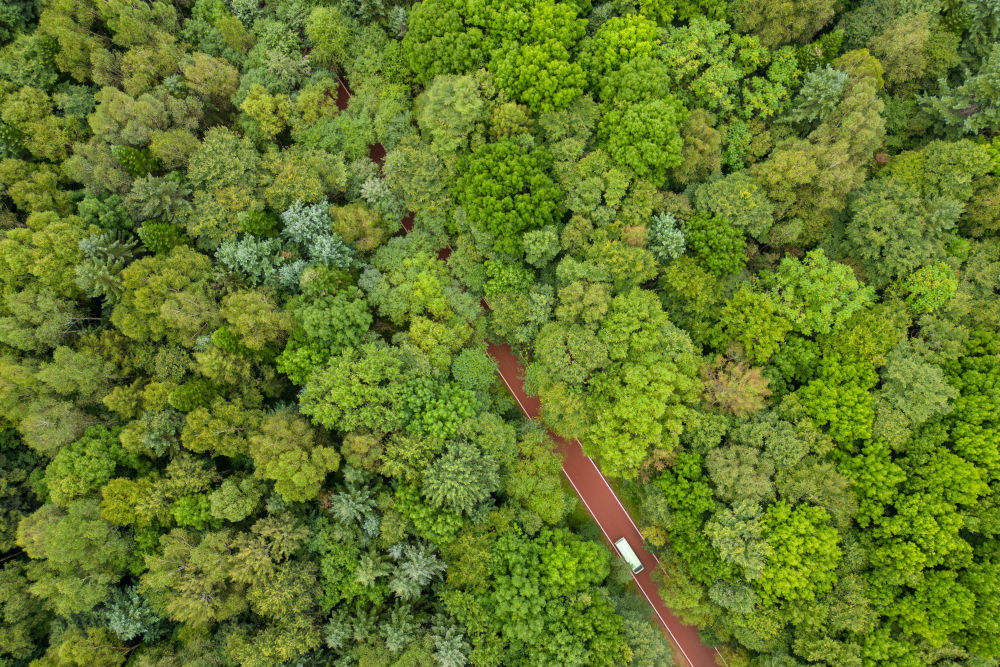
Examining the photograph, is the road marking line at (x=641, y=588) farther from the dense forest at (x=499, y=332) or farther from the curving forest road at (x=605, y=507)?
the dense forest at (x=499, y=332)

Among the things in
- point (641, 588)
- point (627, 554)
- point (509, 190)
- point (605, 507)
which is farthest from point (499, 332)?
point (641, 588)

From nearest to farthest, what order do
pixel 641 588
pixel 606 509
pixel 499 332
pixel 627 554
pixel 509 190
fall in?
pixel 509 190, pixel 499 332, pixel 627 554, pixel 641 588, pixel 606 509

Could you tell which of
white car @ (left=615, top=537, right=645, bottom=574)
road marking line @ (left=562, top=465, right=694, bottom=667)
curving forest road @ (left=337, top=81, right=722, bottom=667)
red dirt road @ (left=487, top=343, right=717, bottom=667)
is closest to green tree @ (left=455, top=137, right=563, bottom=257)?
curving forest road @ (left=337, top=81, right=722, bottom=667)

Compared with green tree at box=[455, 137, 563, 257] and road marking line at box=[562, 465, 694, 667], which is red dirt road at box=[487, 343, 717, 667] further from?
green tree at box=[455, 137, 563, 257]

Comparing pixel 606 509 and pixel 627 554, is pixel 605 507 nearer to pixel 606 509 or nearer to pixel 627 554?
pixel 606 509

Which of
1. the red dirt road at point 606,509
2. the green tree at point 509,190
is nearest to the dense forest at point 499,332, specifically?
the green tree at point 509,190

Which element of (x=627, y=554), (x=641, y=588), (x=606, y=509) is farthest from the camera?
(x=606, y=509)

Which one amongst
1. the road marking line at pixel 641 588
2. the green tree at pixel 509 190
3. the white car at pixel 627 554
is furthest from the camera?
the road marking line at pixel 641 588

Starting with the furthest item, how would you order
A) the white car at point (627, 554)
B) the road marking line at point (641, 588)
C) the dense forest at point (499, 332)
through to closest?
the road marking line at point (641, 588)
the white car at point (627, 554)
the dense forest at point (499, 332)
